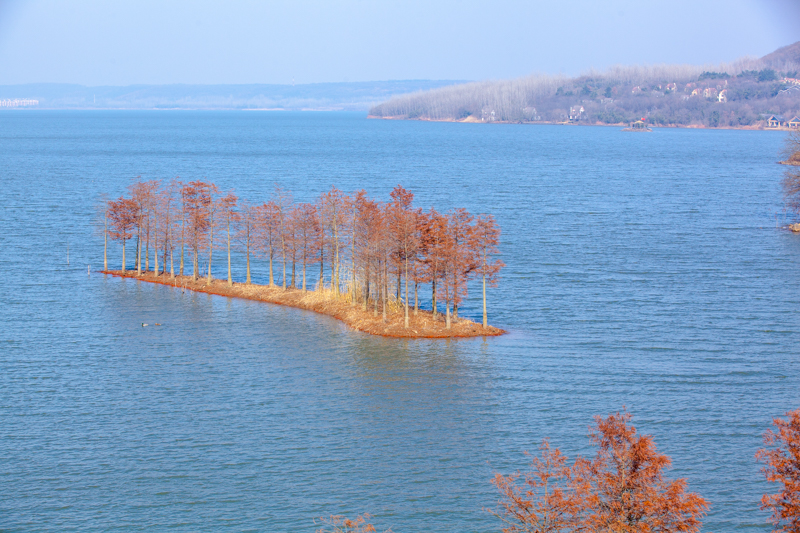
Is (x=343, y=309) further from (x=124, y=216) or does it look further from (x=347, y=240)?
(x=124, y=216)

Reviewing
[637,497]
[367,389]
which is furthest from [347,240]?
[637,497]

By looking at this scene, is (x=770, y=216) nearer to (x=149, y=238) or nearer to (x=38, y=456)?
(x=149, y=238)

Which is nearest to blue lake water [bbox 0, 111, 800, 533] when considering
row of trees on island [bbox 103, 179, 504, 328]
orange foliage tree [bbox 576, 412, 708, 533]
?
row of trees on island [bbox 103, 179, 504, 328]

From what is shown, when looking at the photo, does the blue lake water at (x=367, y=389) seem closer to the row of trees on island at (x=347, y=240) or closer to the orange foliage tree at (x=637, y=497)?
the row of trees on island at (x=347, y=240)

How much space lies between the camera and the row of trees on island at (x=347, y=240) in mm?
64938

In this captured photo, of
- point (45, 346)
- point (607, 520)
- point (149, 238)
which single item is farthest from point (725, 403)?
point (149, 238)

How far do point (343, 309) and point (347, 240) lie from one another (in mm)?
7935

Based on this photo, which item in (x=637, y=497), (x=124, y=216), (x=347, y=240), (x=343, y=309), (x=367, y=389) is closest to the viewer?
(x=637, y=497)

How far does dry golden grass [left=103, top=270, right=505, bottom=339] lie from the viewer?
6344 centimetres

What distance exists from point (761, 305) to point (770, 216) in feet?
185

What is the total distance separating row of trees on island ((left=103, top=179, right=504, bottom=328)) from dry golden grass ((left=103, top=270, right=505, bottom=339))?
743mm

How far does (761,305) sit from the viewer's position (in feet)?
233

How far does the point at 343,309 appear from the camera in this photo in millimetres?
70562

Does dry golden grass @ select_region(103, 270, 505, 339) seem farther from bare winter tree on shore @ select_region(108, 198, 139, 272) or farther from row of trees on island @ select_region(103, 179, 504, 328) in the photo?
bare winter tree on shore @ select_region(108, 198, 139, 272)
